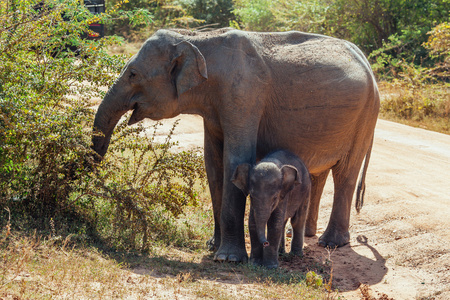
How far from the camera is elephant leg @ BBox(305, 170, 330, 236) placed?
813 centimetres

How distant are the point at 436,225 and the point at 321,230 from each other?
67.6 inches

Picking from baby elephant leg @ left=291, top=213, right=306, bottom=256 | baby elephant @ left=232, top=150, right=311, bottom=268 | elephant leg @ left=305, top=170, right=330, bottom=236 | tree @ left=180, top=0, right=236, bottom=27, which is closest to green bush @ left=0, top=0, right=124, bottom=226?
baby elephant @ left=232, top=150, right=311, bottom=268

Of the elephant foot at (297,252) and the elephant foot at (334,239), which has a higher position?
the elephant foot at (297,252)

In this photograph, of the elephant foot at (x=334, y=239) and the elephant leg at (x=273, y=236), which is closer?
the elephant leg at (x=273, y=236)

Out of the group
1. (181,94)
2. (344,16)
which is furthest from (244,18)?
(181,94)

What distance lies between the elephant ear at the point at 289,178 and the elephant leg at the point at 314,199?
1.85 meters

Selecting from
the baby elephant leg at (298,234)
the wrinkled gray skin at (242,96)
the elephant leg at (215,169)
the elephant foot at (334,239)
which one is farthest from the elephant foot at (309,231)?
the elephant leg at (215,169)

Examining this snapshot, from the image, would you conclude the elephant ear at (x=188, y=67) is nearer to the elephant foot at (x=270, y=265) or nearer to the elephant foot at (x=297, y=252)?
the elephant foot at (x=270, y=265)

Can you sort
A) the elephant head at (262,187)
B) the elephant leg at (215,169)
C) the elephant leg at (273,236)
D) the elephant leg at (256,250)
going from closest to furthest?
the elephant head at (262,187), the elephant leg at (273,236), the elephant leg at (256,250), the elephant leg at (215,169)

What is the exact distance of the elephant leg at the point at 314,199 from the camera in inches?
320

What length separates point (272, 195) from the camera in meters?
6.06

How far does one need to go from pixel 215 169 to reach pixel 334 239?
1.85m

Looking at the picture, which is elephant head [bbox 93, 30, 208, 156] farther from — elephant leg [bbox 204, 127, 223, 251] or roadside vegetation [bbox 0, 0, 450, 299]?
elephant leg [bbox 204, 127, 223, 251]

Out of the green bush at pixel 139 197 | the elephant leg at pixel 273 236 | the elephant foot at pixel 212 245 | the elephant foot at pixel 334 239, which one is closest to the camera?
the elephant leg at pixel 273 236
